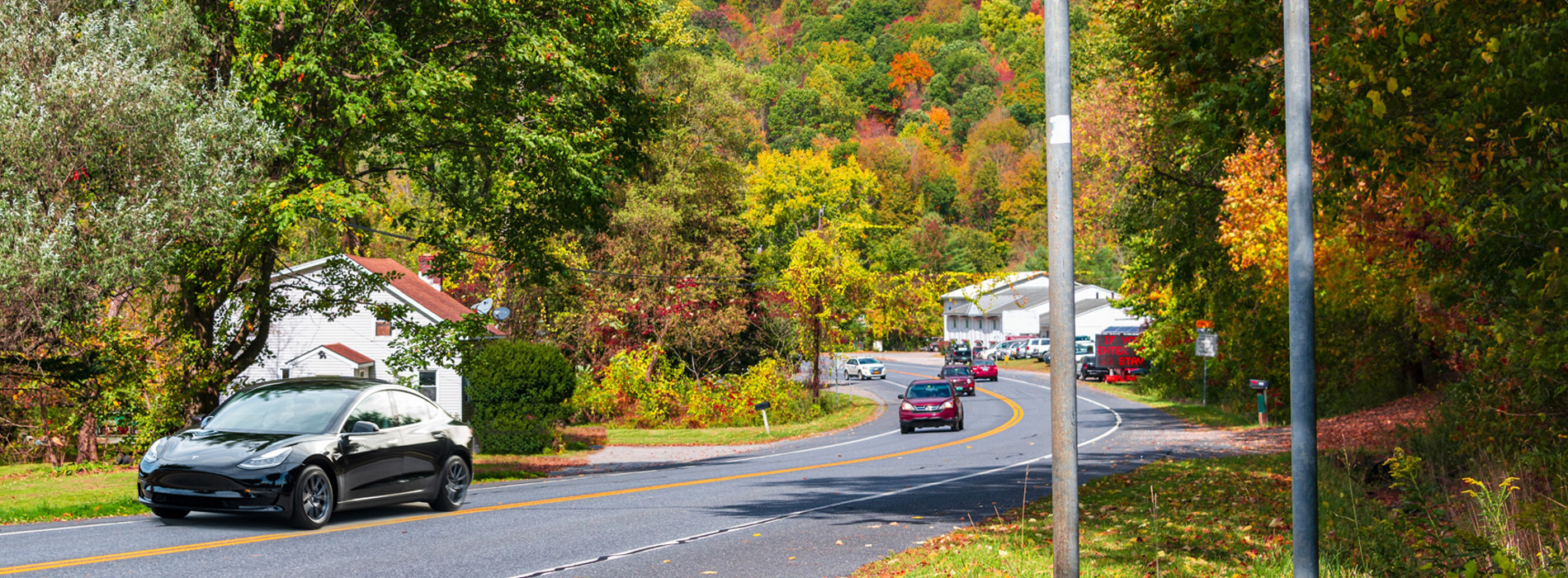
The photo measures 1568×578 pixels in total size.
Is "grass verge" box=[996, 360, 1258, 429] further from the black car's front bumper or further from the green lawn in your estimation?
the black car's front bumper

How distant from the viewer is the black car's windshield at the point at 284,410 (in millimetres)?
12102

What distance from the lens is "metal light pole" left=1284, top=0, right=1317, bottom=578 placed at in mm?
5961

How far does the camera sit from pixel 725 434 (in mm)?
37875

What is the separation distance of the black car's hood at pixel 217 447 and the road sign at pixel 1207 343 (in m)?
32.1

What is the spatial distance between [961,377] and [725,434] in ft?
70.9

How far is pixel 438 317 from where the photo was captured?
40594 millimetres

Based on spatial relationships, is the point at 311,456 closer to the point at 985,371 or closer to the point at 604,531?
the point at 604,531

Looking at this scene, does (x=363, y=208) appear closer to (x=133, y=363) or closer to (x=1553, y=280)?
(x=133, y=363)

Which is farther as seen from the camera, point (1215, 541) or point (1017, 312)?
point (1017, 312)

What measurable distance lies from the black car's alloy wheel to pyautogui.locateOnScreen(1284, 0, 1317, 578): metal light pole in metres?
9.82

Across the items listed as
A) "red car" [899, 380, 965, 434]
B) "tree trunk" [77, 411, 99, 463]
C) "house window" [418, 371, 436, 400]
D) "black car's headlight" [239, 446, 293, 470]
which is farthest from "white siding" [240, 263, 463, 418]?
"black car's headlight" [239, 446, 293, 470]

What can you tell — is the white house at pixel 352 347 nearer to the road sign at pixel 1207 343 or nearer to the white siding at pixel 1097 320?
the road sign at pixel 1207 343

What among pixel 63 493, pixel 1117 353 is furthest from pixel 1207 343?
pixel 63 493

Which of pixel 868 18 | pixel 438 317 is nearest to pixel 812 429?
pixel 438 317
